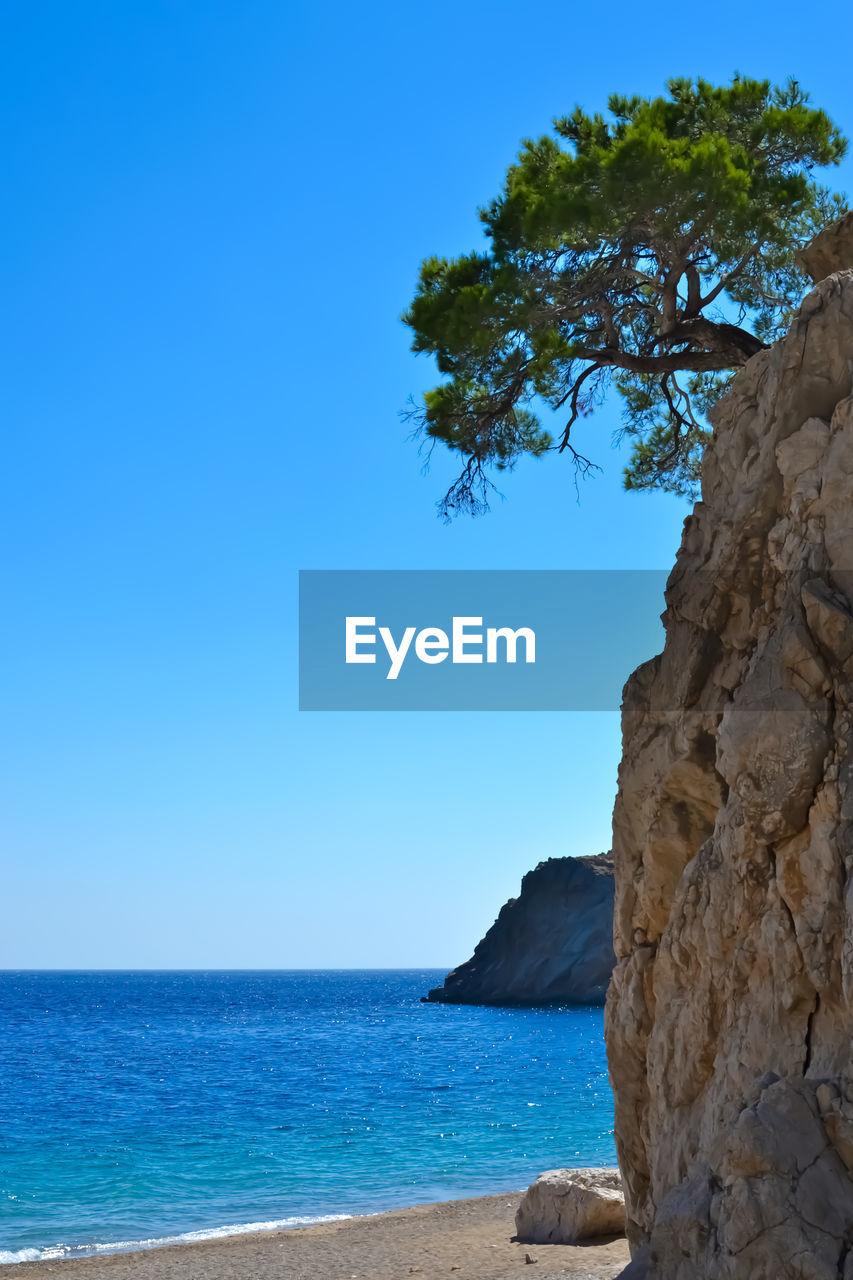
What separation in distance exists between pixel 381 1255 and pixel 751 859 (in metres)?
10.6

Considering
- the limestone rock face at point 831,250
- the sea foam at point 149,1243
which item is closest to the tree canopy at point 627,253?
the limestone rock face at point 831,250

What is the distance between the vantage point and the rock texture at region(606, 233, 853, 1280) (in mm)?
6039

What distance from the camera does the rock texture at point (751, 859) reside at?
6039 millimetres

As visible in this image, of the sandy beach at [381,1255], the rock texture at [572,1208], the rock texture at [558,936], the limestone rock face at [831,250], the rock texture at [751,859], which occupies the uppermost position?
the limestone rock face at [831,250]

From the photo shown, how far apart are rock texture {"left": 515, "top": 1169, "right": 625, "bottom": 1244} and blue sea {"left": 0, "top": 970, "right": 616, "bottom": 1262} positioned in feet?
21.8

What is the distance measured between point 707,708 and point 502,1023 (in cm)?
7412

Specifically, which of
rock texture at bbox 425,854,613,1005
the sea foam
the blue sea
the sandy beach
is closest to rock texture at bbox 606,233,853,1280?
the sandy beach

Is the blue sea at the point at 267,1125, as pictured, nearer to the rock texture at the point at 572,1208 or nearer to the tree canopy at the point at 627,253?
the rock texture at the point at 572,1208

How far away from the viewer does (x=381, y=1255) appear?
1471cm

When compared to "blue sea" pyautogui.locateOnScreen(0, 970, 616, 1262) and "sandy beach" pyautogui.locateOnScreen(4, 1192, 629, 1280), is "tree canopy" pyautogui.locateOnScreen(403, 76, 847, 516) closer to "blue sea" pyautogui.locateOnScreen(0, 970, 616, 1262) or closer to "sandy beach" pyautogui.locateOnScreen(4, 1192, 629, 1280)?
"sandy beach" pyautogui.locateOnScreen(4, 1192, 629, 1280)

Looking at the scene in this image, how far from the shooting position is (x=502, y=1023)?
254 ft

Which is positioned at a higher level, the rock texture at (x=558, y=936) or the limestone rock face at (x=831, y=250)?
the limestone rock face at (x=831, y=250)

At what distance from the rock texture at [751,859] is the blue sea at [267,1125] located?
1419cm

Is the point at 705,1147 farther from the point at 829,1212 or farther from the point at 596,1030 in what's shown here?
the point at 596,1030
